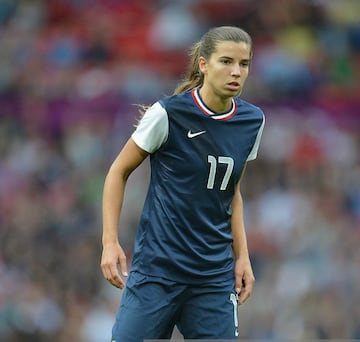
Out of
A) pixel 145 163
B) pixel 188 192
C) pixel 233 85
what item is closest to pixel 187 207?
pixel 188 192

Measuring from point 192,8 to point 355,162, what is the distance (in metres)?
3.06

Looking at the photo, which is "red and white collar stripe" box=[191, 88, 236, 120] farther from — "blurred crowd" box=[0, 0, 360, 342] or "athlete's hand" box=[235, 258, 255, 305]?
"blurred crowd" box=[0, 0, 360, 342]

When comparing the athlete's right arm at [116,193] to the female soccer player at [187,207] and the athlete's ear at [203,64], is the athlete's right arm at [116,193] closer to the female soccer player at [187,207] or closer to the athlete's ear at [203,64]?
the female soccer player at [187,207]

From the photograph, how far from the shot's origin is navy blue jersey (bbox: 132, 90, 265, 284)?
17.5 feet

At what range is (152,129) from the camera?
5320 mm

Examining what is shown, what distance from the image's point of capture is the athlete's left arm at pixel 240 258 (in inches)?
218

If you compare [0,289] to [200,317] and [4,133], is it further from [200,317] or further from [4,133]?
[200,317]

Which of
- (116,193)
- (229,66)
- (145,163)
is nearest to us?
(229,66)

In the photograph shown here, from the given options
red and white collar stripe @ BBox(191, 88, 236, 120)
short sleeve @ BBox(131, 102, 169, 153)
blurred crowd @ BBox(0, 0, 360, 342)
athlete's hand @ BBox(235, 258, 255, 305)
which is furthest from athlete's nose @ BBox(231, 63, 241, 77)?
blurred crowd @ BBox(0, 0, 360, 342)

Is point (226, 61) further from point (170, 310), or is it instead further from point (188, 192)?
point (170, 310)

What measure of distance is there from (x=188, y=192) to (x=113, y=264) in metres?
0.48

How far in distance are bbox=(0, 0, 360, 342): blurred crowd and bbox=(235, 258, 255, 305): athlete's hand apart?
13.1ft

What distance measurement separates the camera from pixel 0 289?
10953mm

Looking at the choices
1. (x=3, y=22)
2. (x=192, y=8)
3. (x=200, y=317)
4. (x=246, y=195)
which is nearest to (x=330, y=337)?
(x=246, y=195)
